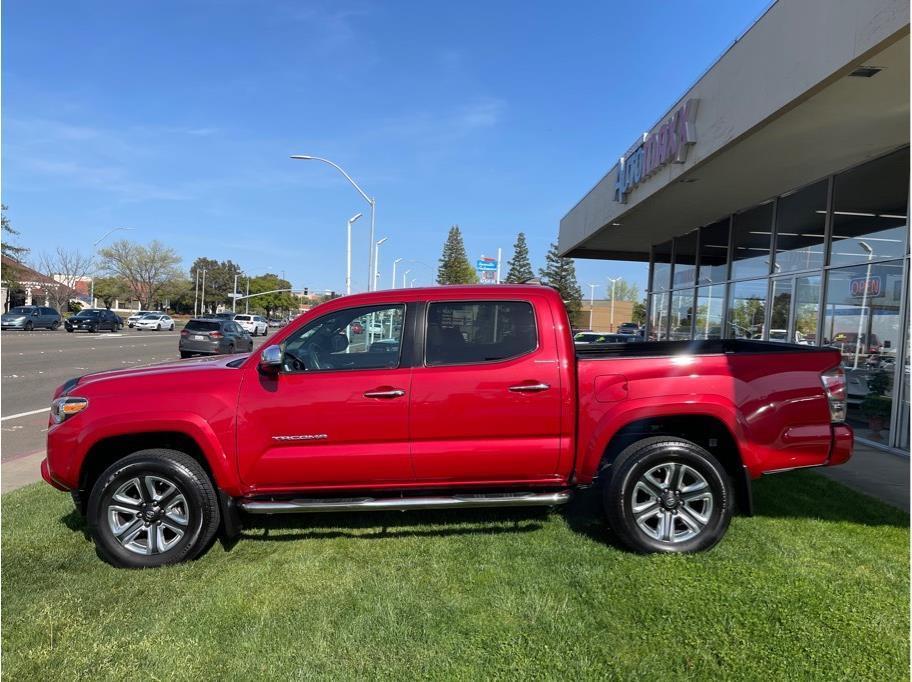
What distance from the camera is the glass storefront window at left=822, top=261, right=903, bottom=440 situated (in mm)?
8234

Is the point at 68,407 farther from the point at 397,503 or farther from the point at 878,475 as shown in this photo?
the point at 878,475

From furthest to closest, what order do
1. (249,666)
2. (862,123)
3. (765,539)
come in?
(862,123), (765,539), (249,666)

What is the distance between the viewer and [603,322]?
9031cm

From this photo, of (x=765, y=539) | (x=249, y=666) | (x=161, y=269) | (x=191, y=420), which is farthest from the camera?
(x=161, y=269)

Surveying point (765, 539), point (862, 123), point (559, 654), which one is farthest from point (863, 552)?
point (862, 123)

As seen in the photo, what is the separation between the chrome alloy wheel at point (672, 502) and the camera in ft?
13.6

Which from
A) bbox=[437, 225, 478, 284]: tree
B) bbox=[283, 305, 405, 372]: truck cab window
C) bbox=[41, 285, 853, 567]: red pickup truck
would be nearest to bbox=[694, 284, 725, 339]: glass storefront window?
bbox=[41, 285, 853, 567]: red pickup truck

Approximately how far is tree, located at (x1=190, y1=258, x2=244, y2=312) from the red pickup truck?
10904 cm

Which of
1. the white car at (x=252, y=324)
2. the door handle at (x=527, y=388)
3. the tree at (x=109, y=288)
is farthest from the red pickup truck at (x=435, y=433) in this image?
the tree at (x=109, y=288)

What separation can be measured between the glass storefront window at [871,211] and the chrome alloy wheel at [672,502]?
6318mm

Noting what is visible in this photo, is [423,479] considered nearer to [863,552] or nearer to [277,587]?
[277,587]

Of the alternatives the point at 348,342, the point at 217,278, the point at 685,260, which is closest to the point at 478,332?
the point at 348,342

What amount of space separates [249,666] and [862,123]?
848 centimetres

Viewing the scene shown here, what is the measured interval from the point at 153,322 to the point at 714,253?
47.6 m
